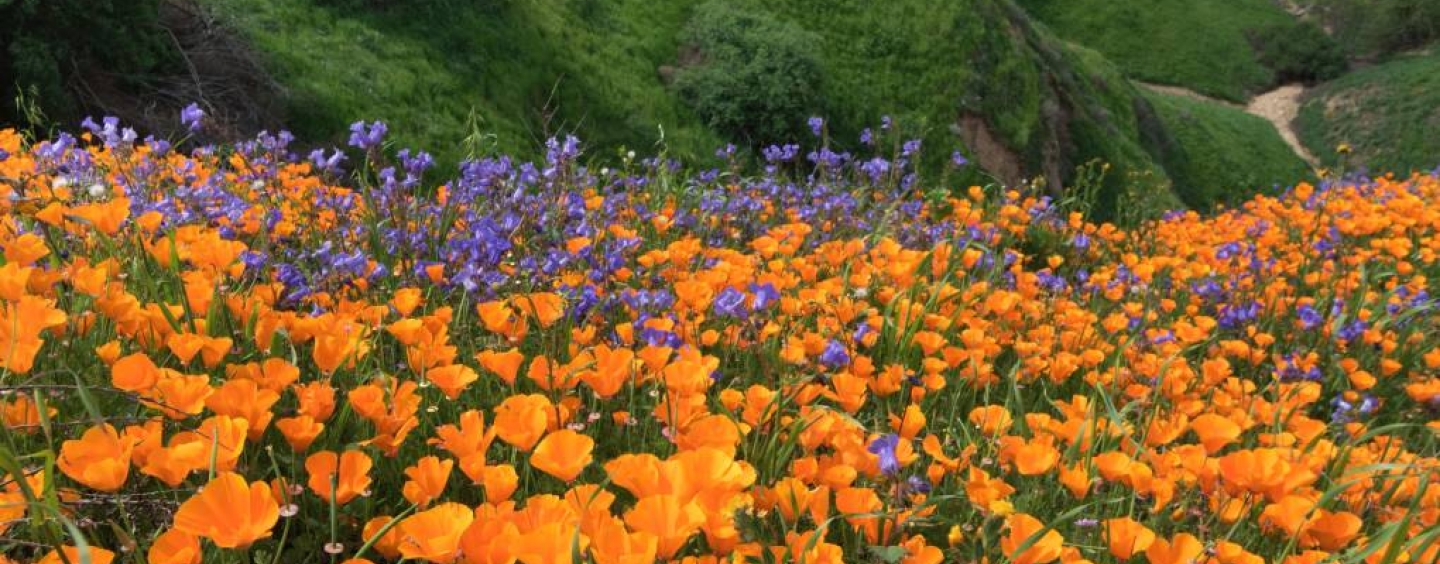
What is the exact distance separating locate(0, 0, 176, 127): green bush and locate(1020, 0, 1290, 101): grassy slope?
3654 centimetres

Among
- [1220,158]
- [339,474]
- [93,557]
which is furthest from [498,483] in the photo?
[1220,158]

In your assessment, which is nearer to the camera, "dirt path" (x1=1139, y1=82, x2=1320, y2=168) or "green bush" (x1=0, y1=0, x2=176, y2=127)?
"green bush" (x1=0, y1=0, x2=176, y2=127)

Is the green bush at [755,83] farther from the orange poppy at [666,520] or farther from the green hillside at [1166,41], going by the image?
the green hillside at [1166,41]

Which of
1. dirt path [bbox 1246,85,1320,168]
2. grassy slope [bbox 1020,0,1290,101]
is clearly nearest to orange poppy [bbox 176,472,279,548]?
dirt path [bbox 1246,85,1320,168]

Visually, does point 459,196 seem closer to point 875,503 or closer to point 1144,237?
point 875,503

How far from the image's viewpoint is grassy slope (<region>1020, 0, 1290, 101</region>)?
36.8 m

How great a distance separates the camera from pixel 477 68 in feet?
28.9

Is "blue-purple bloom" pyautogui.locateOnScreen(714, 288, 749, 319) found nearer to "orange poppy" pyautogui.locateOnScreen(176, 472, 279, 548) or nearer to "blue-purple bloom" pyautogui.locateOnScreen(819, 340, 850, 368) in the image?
"blue-purple bloom" pyautogui.locateOnScreen(819, 340, 850, 368)

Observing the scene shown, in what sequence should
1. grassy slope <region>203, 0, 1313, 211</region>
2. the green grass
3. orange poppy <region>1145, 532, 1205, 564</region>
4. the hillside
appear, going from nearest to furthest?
orange poppy <region>1145, 532, 1205, 564</region> < the hillside < grassy slope <region>203, 0, 1313, 211</region> < the green grass

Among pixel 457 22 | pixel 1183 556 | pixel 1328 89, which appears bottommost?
pixel 1328 89

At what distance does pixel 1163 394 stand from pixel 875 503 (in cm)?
166

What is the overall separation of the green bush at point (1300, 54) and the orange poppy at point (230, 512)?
1860 inches

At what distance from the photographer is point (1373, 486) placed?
2.34 meters

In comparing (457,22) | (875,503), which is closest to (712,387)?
(875,503)
